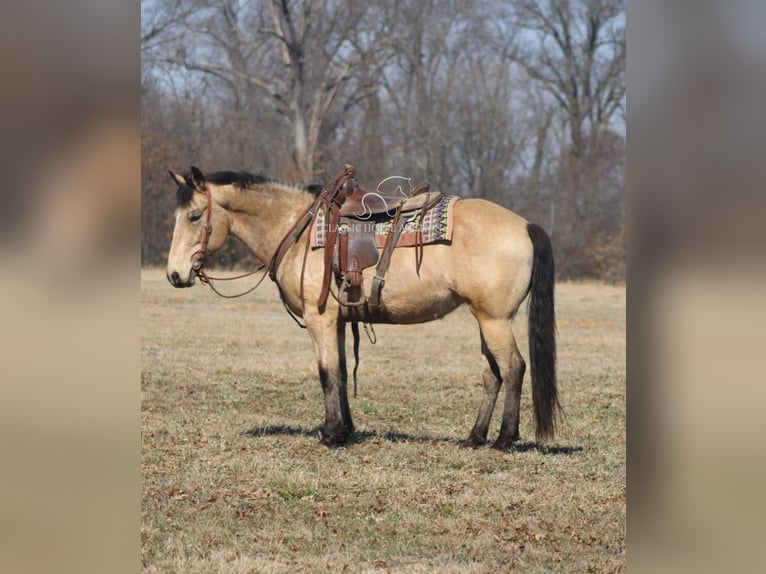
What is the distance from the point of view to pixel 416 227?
22.9 feet

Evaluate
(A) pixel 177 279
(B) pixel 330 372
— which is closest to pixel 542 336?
(B) pixel 330 372

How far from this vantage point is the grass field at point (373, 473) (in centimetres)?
454

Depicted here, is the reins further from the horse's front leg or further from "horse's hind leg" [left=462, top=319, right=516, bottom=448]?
"horse's hind leg" [left=462, top=319, right=516, bottom=448]

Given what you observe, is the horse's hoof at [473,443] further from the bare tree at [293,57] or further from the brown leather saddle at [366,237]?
the bare tree at [293,57]

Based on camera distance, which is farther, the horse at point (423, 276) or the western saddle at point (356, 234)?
the western saddle at point (356, 234)

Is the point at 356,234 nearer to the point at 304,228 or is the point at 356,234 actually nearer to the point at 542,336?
the point at 304,228

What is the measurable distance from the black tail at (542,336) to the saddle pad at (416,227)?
0.68 metres

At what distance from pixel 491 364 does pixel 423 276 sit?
0.93m

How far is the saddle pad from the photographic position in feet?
22.6

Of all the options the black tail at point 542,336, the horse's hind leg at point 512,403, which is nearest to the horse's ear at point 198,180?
the black tail at point 542,336

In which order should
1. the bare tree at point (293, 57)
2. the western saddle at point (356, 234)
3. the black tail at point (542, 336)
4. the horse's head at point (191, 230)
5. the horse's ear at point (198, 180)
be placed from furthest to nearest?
the bare tree at point (293, 57), the horse's head at point (191, 230), the horse's ear at point (198, 180), the western saddle at point (356, 234), the black tail at point (542, 336)

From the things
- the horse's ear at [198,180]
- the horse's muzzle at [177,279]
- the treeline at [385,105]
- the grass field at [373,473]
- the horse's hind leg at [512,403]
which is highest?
the treeline at [385,105]
